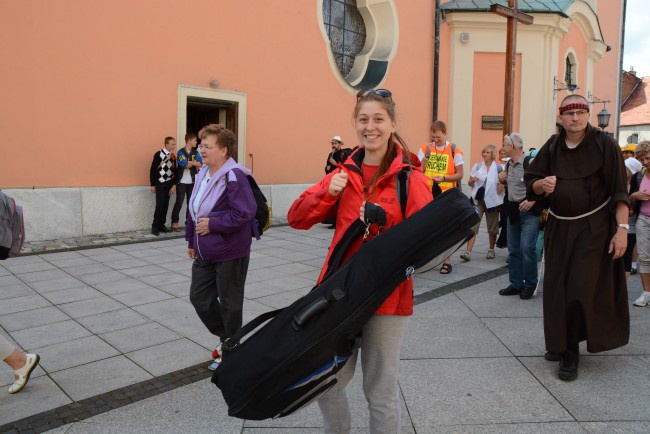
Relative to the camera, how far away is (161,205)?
9609 millimetres

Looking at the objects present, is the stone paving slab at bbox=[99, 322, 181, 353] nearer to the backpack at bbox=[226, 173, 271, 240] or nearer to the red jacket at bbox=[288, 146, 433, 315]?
the backpack at bbox=[226, 173, 271, 240]

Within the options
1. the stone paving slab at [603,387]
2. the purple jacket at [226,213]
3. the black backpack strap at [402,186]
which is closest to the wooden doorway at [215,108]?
the purple jacket at [226,213]

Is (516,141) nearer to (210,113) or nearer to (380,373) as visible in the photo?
(380,373)

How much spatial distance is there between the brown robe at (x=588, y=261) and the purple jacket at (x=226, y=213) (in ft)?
7.24

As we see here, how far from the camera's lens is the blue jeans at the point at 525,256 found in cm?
566

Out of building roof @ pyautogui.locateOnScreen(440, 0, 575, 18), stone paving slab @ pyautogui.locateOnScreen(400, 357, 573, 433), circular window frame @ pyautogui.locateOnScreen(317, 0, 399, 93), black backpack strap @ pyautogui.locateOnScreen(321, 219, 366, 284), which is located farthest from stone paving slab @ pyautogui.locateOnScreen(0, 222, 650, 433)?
→ building roof @ pyautogui.locateOnScreen(440, 0, 575, 18)

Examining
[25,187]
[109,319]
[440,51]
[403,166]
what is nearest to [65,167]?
[25,187]

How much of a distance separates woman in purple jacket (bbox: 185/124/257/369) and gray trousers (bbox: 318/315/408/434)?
1.49 meters

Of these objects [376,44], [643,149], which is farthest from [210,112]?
[643,149]

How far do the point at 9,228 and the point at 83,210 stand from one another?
6.10 m

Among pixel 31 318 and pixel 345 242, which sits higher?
pixel 345 242

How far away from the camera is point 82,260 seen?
7215 mm

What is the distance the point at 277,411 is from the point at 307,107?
10.9 metres

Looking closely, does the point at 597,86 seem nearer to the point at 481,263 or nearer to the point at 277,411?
the point at 481,263
